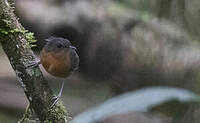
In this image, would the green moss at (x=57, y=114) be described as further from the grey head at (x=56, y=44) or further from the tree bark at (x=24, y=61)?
the grey head at (x=56, y=44)

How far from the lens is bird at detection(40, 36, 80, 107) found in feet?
9.01

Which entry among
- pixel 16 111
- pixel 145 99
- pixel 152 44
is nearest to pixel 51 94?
pixel 145 99

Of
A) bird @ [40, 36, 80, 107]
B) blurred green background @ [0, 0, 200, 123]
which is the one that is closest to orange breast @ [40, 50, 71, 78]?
bird @ [40, 36, 80, 107]

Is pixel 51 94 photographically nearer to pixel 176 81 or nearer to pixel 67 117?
pixel 67 117

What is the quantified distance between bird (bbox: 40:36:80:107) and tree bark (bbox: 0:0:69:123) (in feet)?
0.38

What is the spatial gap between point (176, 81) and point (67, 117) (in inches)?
200

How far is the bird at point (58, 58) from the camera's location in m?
2.75

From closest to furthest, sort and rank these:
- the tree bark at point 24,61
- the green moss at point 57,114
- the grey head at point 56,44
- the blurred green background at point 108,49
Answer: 1. the tree bark at point 24,61
2. the green moss at point 57,114
3. the grey head at point 56,44
4. the blurred green background at point 108,49

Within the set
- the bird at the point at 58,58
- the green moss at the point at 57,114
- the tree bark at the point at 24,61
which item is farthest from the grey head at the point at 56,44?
the green moss at the point at 57,114

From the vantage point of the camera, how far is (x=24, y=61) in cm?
253

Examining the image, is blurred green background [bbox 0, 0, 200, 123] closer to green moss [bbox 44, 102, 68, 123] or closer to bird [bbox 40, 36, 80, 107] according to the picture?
bird [bbox 40, 36, 80, 107]

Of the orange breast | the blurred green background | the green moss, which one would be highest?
the blurred green background

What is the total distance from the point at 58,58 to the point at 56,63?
0.04 meters

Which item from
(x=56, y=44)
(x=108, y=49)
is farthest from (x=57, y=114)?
(x=108, y=49)
